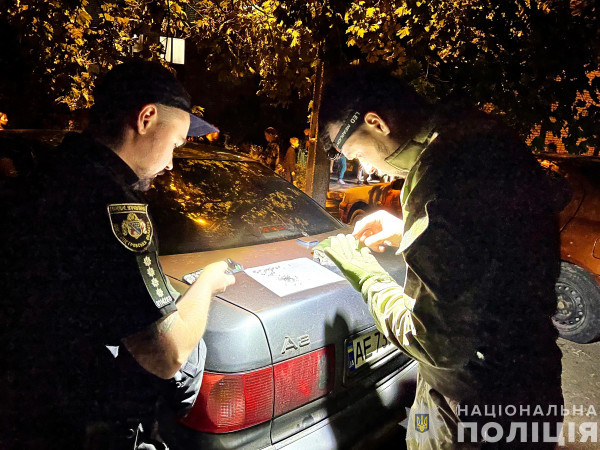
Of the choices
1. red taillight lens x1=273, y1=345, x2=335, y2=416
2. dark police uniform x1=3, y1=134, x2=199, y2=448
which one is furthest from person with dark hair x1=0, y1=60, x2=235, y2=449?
red taillight lens x1=273, y1=345, x2=335, y2=416

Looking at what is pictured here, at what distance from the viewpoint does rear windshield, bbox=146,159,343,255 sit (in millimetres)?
2457

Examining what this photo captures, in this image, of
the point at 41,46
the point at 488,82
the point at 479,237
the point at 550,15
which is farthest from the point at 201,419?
the point at 41,46

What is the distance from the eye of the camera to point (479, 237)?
124 cm

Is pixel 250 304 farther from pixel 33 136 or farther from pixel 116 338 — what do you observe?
pixel 33 136

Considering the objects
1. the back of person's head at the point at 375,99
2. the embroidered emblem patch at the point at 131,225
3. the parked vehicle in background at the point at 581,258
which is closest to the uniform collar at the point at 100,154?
the embroidered emblem patch at the point at 131,225

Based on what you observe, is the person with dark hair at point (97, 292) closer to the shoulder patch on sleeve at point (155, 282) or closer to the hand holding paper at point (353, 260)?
the shoulder patch on sleeve at point (155, 282)

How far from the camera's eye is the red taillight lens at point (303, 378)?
1.72 metres

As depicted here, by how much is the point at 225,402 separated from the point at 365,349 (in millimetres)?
765

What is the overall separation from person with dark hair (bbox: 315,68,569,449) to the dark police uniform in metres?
0.82

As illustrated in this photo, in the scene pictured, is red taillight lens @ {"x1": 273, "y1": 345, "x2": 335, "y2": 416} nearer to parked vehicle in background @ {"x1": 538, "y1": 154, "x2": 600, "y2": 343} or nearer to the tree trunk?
parked vehicle in background @ {"x1": 538, "y1": 154, "x2": 600, "y2": 343}

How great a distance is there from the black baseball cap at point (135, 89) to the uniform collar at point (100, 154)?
109 millimetres

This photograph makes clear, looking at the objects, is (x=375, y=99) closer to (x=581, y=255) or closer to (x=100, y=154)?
(x=100, y=154)

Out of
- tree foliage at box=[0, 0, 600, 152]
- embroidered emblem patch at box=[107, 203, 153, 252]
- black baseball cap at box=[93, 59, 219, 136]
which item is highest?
tree foliage at box=[0, 0, 600, 152]

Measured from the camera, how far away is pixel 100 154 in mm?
1261
